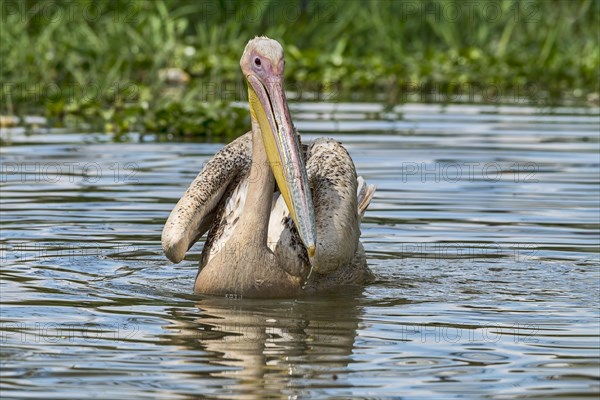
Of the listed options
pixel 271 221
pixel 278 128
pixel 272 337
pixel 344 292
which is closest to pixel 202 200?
pixel 271 221

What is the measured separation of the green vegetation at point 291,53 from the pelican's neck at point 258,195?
611cm

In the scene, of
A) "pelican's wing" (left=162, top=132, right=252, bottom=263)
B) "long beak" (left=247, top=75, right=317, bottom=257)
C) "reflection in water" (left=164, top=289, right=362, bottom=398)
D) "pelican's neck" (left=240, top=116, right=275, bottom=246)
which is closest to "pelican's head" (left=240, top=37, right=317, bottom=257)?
"long beak" (left=247, top=75, right=317, bottom=257)

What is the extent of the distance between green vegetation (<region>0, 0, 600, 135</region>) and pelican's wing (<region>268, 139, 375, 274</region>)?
562 centimetres

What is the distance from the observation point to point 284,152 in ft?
23.7

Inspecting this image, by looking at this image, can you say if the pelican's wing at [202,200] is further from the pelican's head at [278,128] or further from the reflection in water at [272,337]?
the pelican's head at [278,128]

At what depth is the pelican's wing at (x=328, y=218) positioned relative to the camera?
724cm

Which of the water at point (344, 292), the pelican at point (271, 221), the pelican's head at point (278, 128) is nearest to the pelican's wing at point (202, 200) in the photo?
the pelican at point (271, 221)

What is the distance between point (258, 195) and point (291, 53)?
10365mm

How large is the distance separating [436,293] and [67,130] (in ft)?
23.4

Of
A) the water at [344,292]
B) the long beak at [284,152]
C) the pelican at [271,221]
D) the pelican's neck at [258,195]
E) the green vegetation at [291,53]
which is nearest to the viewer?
the water at [344,292]

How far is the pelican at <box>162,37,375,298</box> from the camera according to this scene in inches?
284

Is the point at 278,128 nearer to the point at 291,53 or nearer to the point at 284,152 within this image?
the point at 284,152

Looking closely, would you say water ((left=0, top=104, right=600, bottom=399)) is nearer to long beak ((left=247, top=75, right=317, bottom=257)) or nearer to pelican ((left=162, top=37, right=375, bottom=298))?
pelican ((left=162, top=37, right=375, bottom=298))

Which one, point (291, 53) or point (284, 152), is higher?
point (291, 53)
